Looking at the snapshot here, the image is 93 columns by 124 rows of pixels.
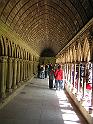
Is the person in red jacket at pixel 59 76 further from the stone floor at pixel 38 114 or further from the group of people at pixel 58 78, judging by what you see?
the stone floor at pixel 38 114

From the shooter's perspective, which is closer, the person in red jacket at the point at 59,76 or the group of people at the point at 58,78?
the person in red jacket at the point at 59,76

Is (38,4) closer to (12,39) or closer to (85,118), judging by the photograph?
(12,39)

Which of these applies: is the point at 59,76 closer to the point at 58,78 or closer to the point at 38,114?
the point at 58,78

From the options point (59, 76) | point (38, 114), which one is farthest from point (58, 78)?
point (38, 114)

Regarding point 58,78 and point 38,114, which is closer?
point 38,114

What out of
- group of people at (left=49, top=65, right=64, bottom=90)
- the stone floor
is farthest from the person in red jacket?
the stone floor

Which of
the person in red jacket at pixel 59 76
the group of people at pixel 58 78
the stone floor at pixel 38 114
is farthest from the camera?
the group of people at pixel 58 78

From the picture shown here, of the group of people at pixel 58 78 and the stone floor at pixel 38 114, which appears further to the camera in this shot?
the group of people at pixel 58 78

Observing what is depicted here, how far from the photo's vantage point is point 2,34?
1163 centimetres

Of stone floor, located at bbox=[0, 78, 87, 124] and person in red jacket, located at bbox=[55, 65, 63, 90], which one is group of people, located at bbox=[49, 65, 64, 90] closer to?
person in red jacket, located at bbox=[55, 65, 63, 90]

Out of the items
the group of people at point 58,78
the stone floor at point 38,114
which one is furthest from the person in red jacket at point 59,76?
the stone floor at point 38,114

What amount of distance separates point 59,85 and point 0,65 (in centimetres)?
738

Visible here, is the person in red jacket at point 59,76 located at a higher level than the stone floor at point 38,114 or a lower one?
higher

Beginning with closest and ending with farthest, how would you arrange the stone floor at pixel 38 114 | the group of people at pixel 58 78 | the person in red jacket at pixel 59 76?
the stone floor at pixel 38 114 → the person in red jacket at pixel 59 76 → the group of people at pixel 58 78
